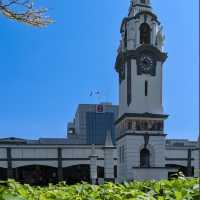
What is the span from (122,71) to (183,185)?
36.3 meters

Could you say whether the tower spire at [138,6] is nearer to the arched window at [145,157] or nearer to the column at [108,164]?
the column at [108,164]

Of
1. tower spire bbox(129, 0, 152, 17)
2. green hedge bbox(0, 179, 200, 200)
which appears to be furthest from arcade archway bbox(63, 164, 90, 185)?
green hedge bbox(0, 179, 200, 200)

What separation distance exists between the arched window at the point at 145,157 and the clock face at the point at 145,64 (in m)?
6.75

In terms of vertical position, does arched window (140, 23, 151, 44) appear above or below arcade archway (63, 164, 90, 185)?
above

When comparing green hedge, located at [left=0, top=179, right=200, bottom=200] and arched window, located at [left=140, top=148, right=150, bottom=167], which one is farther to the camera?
arched window, located at [left=140, top=148, right=150, bottom=167]

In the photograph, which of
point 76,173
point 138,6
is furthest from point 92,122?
point 138,6

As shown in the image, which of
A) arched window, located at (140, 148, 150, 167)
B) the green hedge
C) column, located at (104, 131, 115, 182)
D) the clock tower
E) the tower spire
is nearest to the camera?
the green hedge

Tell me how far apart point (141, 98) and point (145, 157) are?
5003mm

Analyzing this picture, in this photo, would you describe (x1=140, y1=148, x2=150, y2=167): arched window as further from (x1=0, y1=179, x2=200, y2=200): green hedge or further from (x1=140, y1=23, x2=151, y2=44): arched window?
(x1=0, y1=179, x2=200, y2=200): green hedge

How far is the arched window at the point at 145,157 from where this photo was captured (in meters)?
36.2

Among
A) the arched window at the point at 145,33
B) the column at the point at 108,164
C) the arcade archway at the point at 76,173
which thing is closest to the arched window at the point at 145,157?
the column at the point at 108,164

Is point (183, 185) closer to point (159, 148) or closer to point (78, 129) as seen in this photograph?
point (159, 148)

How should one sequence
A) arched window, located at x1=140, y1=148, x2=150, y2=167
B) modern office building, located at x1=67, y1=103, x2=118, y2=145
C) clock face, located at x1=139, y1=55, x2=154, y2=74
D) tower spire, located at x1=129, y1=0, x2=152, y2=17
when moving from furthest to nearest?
modern office building, located at x1=67, y1=103, x2=118, y2=145 → tower spire, located at x1=129, y1=0, x2=152, y2=17 → clock face, located at x1=139, y1=55, x2=154, y2=74 → arched window, located at x1=140, y1=148, x2=150, y2=167

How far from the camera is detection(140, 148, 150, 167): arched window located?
119ft
